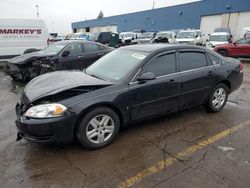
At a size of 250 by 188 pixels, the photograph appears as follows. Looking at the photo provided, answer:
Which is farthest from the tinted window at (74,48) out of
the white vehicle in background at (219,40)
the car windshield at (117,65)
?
the white vehicle in background at (219,40)

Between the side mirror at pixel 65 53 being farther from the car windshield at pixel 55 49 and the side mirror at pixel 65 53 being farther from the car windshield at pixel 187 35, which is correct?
the car windshield at pixel 187 35

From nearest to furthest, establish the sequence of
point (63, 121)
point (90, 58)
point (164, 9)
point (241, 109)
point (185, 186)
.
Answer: point (185, 186) → point (63, 121) → point (241, 109) → point (90, 58) → point (164, 9)

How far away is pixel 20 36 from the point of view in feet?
36.7

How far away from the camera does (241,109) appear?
201 inches

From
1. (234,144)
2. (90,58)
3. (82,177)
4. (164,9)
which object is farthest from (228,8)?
(82,177)

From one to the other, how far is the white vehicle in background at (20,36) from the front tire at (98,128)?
9169 millimetres

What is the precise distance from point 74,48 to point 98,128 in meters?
5.64

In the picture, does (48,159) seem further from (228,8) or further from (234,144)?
(228,8)

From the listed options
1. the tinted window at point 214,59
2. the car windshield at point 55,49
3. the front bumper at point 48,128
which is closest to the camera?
the front bumper at point 48,128

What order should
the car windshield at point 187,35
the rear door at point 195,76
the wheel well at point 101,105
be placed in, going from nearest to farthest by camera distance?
Answer: the wheel well at point 101,105, the rear door at point 195,76, the car windshield at point 187,35

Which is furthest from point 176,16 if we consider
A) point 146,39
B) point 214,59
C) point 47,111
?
point 47,111

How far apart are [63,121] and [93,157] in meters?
0.69

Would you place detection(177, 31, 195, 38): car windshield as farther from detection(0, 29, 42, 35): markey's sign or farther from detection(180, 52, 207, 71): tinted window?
detection(180, 52, 207, 71): tinted window

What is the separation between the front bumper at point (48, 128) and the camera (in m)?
2.90
